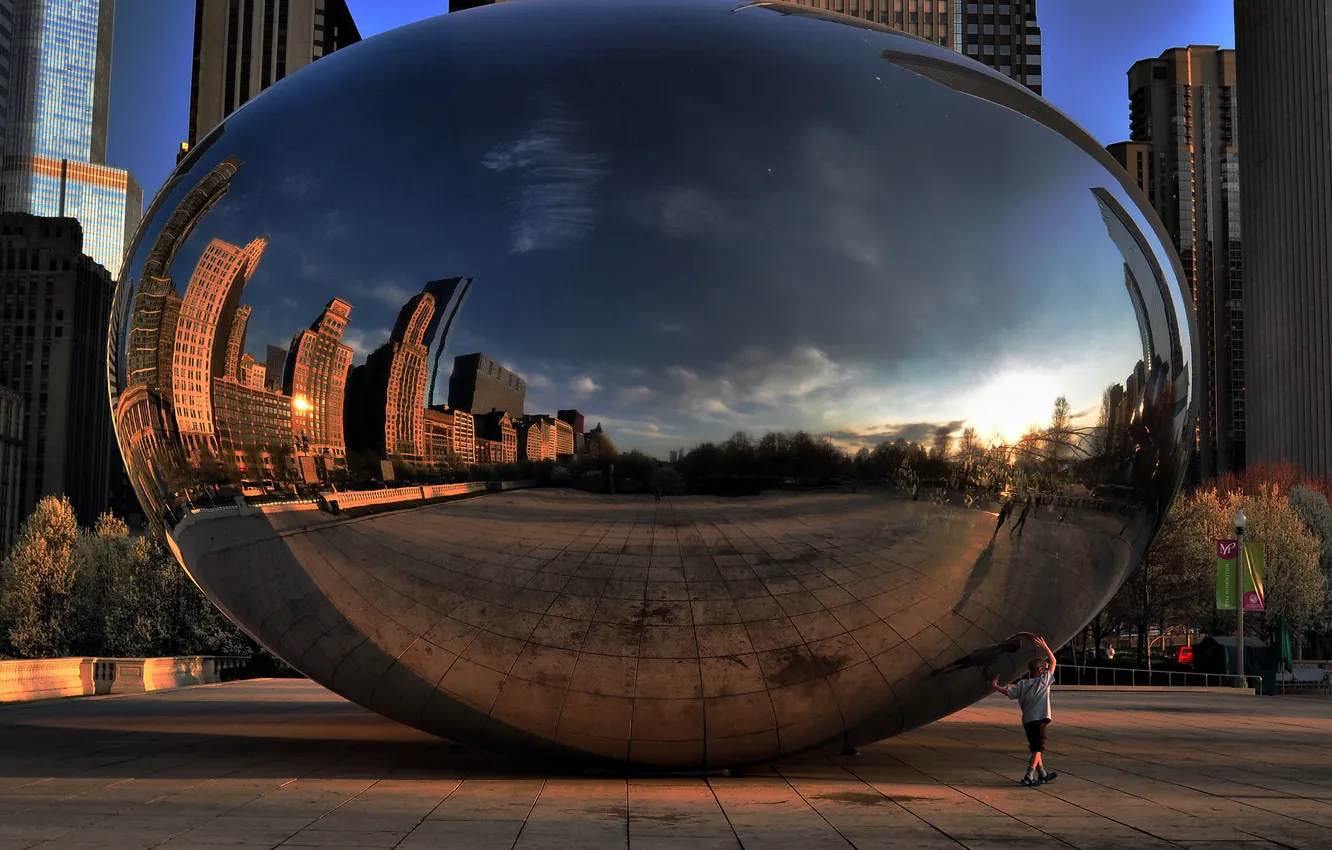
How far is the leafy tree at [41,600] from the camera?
6078 cm

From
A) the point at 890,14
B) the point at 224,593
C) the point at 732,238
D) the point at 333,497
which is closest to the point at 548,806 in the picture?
the point at 333,497

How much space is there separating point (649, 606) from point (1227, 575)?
104ft

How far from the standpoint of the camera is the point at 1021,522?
838cm

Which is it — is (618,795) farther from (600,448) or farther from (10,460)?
(10,460)

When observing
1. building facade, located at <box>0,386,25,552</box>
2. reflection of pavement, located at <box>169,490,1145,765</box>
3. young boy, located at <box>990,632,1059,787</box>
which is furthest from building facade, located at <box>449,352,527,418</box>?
building facade, located at <box>0,386,25,552</box>

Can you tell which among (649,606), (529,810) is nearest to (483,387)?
(649,606)

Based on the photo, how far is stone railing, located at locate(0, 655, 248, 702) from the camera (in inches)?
823

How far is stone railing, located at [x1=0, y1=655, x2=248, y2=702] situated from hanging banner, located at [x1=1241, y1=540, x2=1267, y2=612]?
27461 millimetres

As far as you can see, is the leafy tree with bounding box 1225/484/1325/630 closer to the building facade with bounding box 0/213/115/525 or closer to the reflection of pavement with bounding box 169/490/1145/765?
the reflection of pavement with bounding box 169/490/1145/765

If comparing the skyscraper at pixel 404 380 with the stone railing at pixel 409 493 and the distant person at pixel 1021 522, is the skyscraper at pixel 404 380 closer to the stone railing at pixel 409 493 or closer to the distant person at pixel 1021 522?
Answer: the stone railing at pixel 409 493

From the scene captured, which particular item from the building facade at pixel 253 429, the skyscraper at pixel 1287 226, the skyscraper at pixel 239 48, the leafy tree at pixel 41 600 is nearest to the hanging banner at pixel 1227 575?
the building facade at pixel 253 429

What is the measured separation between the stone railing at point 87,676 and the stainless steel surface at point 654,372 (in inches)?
563

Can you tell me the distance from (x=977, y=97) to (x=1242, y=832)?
513cm

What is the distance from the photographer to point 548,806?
8156 mm
